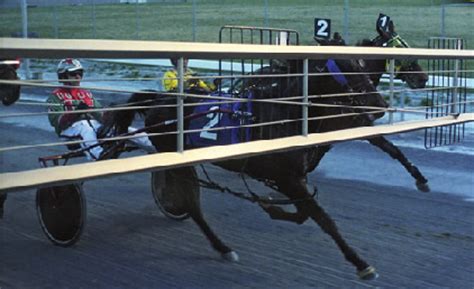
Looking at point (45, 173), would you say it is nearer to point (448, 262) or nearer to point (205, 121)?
point (205, 121)

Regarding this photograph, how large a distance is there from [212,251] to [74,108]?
0.74m

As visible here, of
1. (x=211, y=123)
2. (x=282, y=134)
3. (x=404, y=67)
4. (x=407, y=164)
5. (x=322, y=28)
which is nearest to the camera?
(x=211, y=123)

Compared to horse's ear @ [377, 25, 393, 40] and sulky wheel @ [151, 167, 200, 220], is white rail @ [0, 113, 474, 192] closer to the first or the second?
sulky wheel @ [151, 167, 200, 220]

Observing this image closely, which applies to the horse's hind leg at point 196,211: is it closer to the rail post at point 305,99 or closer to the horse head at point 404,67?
the rail post at point 305,99

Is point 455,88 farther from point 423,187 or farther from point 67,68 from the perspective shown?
point 67,68

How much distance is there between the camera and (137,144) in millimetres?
2643

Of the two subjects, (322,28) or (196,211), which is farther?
(322,28)

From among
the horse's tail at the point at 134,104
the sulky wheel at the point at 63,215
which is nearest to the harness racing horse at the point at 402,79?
the horse's tail at the point at 134,104

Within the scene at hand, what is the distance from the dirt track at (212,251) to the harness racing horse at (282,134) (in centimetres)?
5

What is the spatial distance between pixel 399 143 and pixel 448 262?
879mm

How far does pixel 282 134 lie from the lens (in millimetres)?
3148

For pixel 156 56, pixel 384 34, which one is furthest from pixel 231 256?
pixel 384 34


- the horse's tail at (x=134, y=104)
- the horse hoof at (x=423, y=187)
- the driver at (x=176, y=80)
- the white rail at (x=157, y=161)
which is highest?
the driver at (x=176, y=80)

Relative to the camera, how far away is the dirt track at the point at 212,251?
2.41 metres
